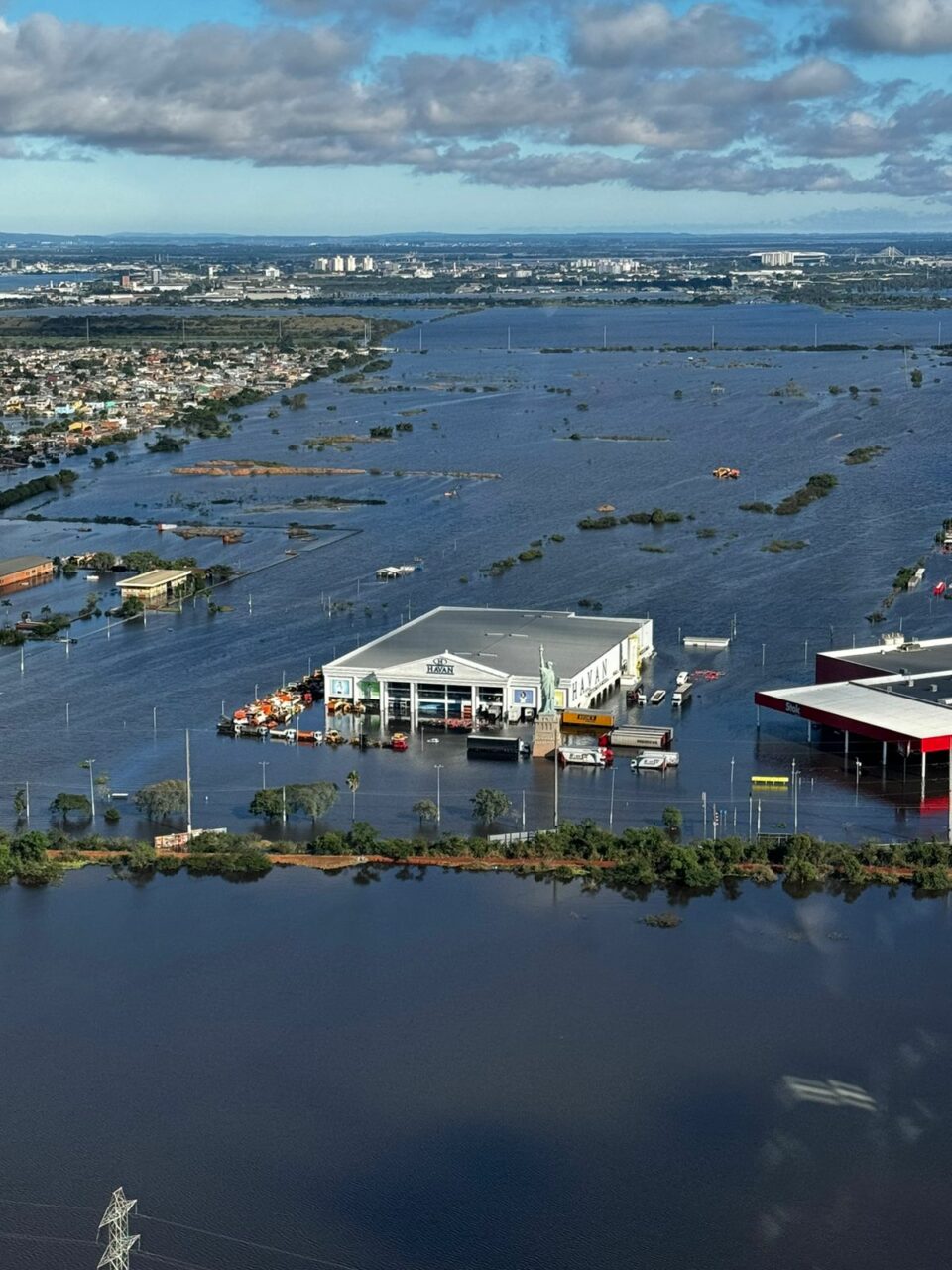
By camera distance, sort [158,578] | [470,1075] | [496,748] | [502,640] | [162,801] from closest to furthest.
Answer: [470,1075] → [162,801] → [496,748] → [502,640] → [158,578]

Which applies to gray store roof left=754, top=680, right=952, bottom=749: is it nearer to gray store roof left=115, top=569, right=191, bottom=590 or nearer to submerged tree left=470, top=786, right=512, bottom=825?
submerged tree left=470, top=786, right=512, bottom=825

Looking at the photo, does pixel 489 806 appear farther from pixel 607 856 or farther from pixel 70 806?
pixel 70 806

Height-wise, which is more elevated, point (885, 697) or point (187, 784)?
point (885, 697)

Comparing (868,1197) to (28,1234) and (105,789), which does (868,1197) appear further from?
(105,789)

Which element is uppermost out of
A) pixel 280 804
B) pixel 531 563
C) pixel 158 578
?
pixel 158 578

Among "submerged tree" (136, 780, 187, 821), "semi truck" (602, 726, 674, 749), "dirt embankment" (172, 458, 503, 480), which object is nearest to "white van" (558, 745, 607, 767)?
"semi truck" (602, 726, 674, 749)

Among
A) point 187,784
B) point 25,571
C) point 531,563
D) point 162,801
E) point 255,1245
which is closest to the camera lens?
point 255,1245

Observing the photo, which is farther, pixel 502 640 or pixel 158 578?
pixel 158 578

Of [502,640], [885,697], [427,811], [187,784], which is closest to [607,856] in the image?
[427,811]
